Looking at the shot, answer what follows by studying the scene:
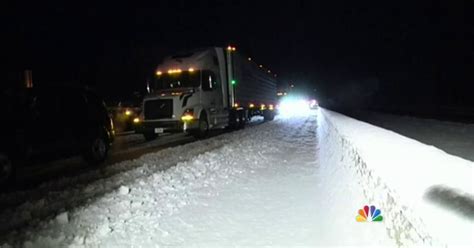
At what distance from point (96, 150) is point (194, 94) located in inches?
244

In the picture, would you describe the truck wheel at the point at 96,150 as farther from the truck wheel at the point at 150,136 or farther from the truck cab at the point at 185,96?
the truck wheel at the point at 150,136

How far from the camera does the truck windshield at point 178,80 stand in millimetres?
16531

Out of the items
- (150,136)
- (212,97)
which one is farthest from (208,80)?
(150,136)

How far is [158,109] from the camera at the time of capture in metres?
16.0

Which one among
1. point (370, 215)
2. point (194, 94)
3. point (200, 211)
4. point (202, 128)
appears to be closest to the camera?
point (370, 215)

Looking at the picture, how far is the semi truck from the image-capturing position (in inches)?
619

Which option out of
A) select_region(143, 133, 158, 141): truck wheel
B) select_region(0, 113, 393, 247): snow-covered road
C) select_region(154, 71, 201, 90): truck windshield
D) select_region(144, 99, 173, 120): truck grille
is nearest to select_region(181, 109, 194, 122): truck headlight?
select_region(144, 99, 173, 120): truck grille

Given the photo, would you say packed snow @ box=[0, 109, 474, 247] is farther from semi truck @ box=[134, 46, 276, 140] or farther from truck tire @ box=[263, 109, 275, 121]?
truck tire @ box=[263, 109, 275, 121]

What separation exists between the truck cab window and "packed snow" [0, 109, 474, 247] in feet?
26.9

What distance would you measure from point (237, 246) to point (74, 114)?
23.1 feet

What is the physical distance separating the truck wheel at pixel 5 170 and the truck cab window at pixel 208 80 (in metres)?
9.53

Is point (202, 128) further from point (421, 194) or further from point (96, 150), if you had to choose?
point (421, 194)

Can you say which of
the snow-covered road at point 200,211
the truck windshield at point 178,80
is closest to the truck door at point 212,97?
the truck windshield at point 178,80

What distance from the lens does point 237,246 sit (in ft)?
14.4
